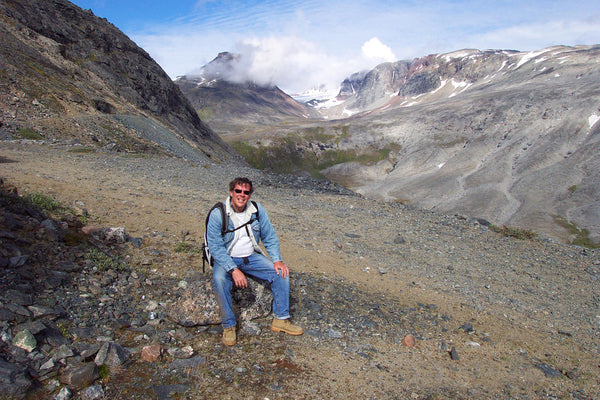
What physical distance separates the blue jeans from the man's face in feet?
3.14

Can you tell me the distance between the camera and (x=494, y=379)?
5.85 m

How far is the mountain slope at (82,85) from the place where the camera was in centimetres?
2831

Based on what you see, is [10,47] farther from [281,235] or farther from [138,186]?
[281,235]

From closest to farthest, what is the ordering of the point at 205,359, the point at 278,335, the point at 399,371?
1. the point at 205,359
2. the point at 399,371
3. the point at 278,335

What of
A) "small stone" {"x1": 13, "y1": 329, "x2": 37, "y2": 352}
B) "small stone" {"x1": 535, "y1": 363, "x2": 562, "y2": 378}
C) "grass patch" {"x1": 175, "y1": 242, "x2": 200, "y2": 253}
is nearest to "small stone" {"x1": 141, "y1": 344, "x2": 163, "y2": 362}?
"small stone" {"x1": 13, "y1": 329, "x2": 37, "y2": 352}

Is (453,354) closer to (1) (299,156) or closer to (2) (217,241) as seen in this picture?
(2) (217,241)

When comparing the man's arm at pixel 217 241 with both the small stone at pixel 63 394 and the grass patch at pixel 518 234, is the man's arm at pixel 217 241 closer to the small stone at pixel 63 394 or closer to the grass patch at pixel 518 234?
the small stone at pixel 63 394

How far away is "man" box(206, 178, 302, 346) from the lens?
6031 millimetres

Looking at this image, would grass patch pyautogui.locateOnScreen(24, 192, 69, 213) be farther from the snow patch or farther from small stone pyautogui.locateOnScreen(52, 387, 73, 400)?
the snow patch

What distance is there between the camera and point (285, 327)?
243 inches

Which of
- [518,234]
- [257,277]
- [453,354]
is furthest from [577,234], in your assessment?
[257,277]

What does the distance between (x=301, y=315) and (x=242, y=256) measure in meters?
1.69

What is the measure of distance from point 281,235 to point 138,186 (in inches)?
288

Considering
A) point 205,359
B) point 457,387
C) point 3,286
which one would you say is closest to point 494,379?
point 457,387
